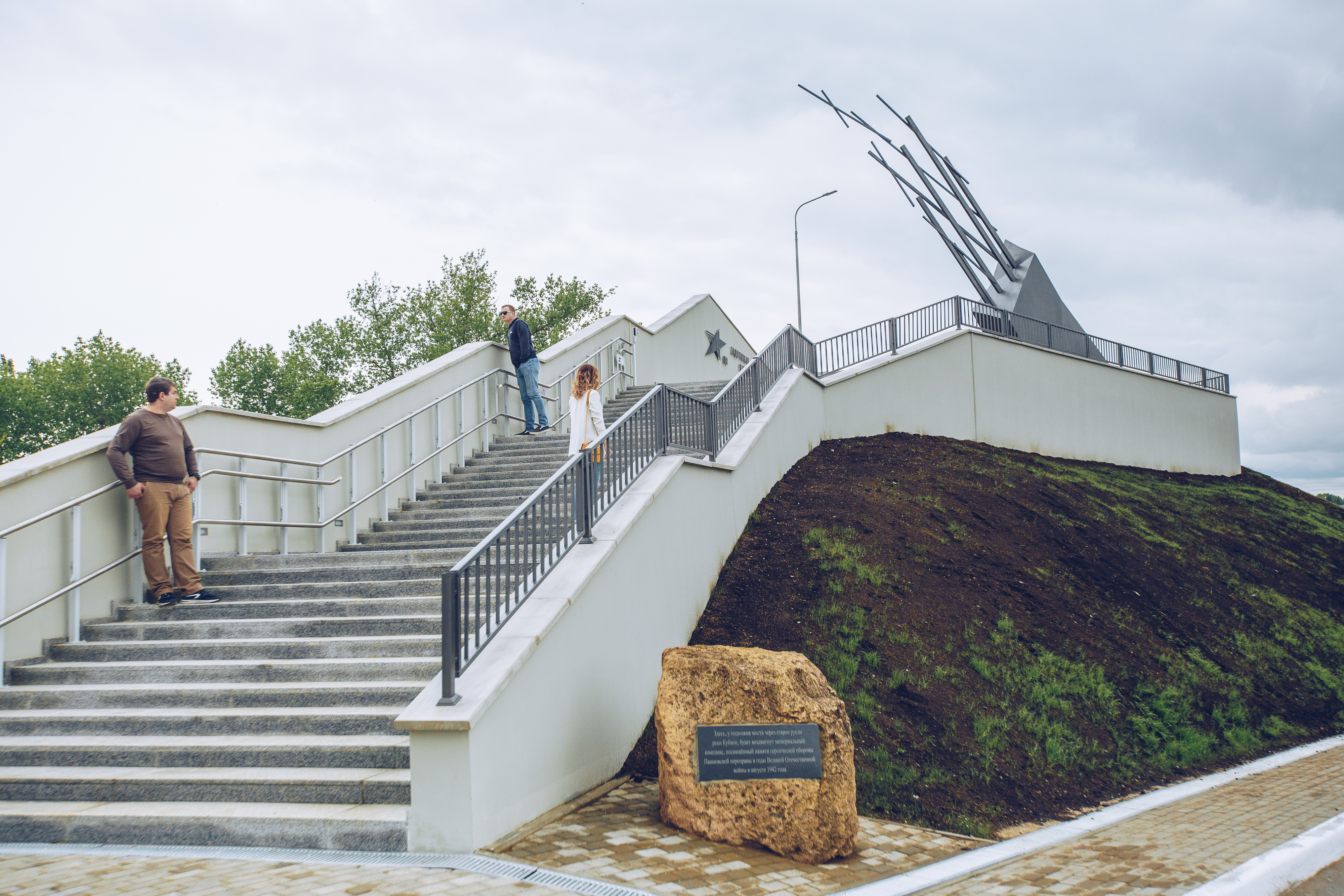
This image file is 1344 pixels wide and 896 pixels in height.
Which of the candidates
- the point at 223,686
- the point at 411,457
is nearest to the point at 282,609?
the point at 223,686

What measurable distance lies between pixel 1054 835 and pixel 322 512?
23.2 feet

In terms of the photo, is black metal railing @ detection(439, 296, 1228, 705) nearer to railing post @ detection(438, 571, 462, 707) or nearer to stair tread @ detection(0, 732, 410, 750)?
railing post @ detection(438, 571, 462, 707)

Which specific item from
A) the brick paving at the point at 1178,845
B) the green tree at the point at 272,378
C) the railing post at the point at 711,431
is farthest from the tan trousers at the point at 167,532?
the green tree at the point at 272,378

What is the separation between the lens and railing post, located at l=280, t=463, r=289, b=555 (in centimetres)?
889

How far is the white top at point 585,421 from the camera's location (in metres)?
8.62

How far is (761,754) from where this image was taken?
5.19m

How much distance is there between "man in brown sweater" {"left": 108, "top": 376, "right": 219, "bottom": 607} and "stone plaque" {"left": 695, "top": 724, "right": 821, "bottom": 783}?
453 centimetres

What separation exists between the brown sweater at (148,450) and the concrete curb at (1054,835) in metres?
5.94

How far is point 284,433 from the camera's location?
9.05 metres

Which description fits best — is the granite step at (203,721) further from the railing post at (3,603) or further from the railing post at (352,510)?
the railing post at (352,510)

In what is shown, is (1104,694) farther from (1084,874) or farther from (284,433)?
(284,433)

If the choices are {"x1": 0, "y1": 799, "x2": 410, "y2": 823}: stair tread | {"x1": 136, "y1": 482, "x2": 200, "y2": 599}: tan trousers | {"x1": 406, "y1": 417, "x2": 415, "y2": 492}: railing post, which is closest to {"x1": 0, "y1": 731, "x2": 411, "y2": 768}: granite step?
{"x1": 0, "y1": 799, "x2": 410, "y2": 823}: stair tread

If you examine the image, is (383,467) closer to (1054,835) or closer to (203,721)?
(203,721)

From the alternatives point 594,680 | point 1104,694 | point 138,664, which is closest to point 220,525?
point 138,664
